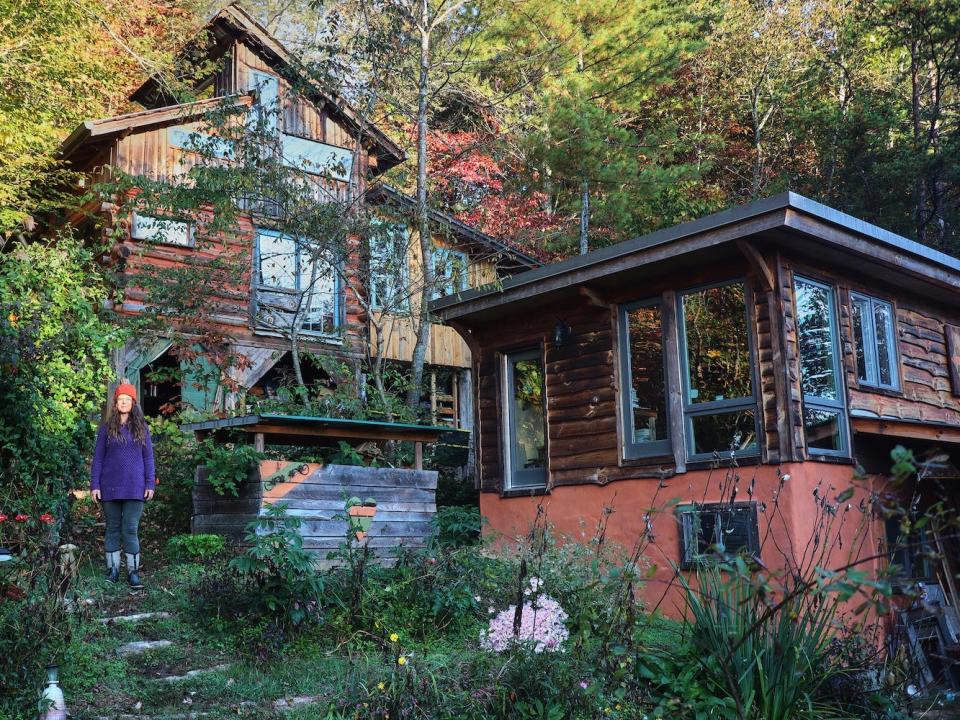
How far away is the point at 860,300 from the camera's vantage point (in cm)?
1139

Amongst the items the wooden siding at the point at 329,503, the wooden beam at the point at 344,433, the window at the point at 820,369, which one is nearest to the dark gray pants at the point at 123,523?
the wooden siding at the point at 329,503

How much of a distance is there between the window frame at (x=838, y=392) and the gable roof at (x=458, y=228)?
5.50 m

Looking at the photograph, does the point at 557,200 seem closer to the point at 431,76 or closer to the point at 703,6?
the point at 431,76

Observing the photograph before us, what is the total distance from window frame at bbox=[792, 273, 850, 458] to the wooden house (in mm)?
22

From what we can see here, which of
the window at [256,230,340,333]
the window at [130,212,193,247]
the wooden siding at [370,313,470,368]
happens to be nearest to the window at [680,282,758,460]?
the window at [256,230,340,333]

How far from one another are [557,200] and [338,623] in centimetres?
1575

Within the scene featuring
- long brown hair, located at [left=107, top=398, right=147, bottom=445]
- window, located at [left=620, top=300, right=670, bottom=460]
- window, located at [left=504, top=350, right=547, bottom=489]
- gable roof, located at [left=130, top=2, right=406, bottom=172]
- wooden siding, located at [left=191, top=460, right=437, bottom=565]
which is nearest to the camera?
long brown hair, located at [left=107, top=398, right=147, bottom=445]

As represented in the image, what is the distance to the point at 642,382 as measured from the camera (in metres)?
11.9

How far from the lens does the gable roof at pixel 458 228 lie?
15.2 metres

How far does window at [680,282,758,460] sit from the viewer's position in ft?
34.1

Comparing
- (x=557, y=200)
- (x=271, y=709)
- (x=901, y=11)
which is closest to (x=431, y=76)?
(x=557, y=200)

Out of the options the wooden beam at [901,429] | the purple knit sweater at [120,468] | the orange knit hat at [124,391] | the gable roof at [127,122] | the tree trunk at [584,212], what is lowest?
the purple knit sweater at [120,468]

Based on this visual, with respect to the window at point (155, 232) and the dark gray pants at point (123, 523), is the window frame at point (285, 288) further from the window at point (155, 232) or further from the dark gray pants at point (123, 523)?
the dark gray pants at point (123, 523)

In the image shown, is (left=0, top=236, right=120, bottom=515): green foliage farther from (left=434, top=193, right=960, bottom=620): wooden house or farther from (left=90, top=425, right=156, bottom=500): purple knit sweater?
(left=434, top=193, right=960, bottom=620): wooden house
